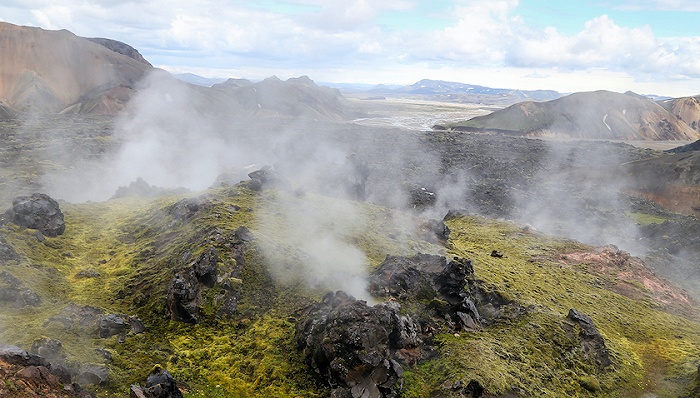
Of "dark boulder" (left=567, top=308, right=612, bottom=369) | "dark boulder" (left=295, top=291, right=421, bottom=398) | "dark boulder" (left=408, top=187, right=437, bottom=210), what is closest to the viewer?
"dark boulder" (left=295, top=291, right=421, bottom=398)

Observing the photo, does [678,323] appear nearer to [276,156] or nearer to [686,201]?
[686,201]

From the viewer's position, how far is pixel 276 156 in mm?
104438

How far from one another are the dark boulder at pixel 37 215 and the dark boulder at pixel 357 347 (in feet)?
77.9

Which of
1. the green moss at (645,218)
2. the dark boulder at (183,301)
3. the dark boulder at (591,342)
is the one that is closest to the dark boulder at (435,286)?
the dark boulder at (591,342)

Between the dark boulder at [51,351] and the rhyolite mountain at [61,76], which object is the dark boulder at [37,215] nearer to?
the dark boulder at [51,351]

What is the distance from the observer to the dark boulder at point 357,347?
20.8 metres

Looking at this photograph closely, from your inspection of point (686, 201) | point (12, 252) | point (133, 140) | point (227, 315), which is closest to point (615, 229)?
point (686, 201)

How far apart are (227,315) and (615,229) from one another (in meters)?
60.5

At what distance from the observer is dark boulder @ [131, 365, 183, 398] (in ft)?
59.5

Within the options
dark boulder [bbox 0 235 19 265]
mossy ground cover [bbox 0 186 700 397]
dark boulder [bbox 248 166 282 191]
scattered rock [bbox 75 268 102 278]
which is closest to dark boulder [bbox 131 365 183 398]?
mossy ground cover [bbox 0 186 700 397]

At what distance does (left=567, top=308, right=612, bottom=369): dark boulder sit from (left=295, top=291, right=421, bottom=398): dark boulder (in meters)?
12.2

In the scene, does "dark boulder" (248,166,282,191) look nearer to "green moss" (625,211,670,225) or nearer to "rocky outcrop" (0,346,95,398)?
"rocky outcrop" (0,346,95,398)

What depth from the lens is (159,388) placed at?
18.2 metres

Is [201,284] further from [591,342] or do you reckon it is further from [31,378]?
[591,342]
